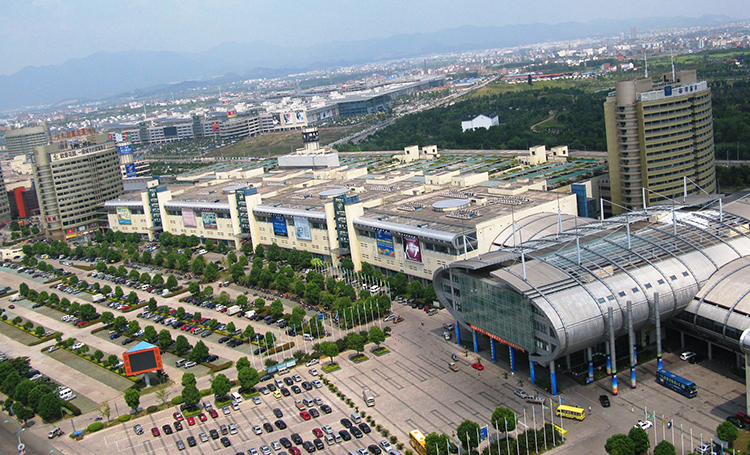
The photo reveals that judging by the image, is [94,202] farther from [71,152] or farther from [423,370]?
[423,370]

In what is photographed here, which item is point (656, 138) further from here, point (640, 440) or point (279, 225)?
point (279, 225)

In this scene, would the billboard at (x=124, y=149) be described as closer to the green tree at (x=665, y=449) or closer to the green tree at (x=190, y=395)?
the green tree at (x=190, y=395)

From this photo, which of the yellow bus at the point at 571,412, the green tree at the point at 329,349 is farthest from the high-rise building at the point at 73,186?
the yellow bus at the point at 571,412

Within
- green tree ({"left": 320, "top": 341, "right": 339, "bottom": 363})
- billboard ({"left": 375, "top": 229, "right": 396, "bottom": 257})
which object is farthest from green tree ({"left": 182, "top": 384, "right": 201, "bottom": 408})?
billboard ({"left": 375, "top": 229, "right": 396, "bottom": 257})

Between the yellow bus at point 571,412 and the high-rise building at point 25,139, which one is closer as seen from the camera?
the yellow bus at point 571,412

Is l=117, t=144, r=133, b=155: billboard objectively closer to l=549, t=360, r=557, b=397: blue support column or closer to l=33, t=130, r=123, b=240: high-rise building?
l=33, t=130, r=123, b=240: high-rise building

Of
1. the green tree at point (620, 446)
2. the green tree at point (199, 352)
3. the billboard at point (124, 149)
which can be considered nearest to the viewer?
the green tree at point (620, 446)

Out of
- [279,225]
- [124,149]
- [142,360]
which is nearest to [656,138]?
[279,225]
